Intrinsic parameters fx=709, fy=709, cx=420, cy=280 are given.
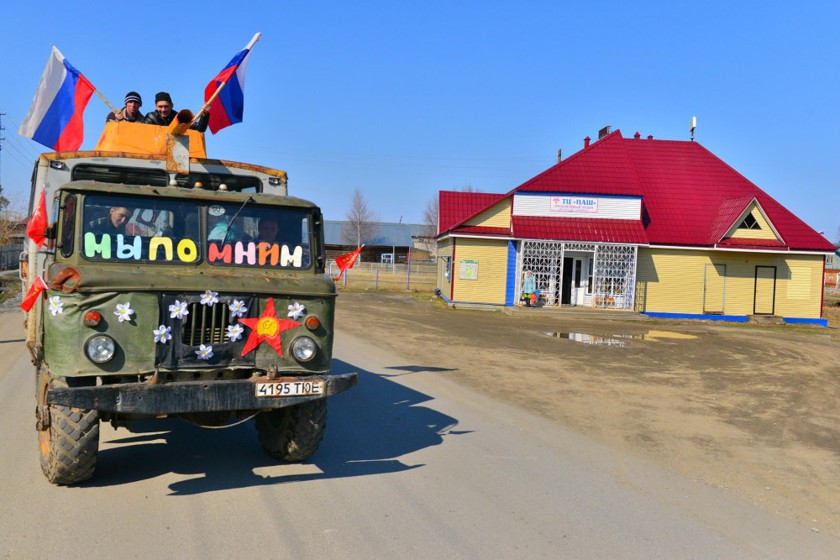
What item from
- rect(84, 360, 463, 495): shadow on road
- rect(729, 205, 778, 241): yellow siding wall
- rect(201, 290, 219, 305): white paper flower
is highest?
rect(729, 205, 778, 241): yellow siding wall

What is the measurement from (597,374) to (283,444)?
7498mm

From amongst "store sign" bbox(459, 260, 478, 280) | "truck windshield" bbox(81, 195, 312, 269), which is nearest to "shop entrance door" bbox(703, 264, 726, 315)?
"store sign" bbox(459, 260, 478, 280)

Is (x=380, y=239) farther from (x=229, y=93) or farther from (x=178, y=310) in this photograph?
(x=178, y=310)

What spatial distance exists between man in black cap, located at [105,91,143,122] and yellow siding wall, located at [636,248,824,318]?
76.2 feet

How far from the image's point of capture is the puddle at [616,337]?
17587 mm

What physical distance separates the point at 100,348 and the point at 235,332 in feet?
3.13

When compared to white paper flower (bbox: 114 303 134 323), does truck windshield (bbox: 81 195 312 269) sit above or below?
above

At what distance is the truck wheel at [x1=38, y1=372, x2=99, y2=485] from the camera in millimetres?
5160

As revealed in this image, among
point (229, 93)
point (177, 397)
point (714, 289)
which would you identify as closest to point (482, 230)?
point (714, 289)

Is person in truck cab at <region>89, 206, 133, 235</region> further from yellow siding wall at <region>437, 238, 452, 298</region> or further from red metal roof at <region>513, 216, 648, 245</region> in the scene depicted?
yellow siding wall at <region>437, 238, 452, 298</region>

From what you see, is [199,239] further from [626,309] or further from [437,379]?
[626,309]

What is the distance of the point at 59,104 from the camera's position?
9078 millimetres

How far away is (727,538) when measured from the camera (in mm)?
4871

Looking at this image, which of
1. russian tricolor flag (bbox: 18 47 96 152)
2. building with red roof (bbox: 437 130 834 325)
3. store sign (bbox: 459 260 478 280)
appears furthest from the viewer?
store sign (bbox: 459 260 478 280)
